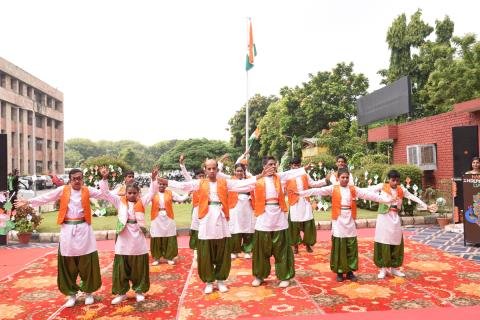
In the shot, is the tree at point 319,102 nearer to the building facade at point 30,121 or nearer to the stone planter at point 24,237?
the building facade at point 30,121

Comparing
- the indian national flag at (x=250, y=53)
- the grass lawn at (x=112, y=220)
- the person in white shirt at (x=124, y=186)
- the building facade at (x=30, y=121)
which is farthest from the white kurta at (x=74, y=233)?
the building facade at (x=30, y=121)

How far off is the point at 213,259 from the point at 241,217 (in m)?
2.29

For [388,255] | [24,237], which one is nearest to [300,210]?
[388,255]

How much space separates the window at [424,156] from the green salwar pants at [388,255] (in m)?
9.92

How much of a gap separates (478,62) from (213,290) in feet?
66.7

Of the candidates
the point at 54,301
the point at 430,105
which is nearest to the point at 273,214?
the point at 54,301

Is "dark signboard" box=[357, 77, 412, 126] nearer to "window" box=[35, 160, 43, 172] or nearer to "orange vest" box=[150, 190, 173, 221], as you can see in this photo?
"orange vest" box=[150, 190, 173, 221]

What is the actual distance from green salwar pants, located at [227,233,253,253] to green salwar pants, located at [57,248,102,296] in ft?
10.00

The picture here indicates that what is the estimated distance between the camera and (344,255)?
238 inches

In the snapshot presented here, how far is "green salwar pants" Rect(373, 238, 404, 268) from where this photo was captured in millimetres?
6150

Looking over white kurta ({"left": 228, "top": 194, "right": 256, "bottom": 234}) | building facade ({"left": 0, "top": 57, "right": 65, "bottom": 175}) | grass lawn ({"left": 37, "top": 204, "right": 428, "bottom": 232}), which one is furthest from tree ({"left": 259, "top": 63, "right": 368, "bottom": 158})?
white kurta ({"left": 228, "top": 194, "right": 256, "bottom": 234})

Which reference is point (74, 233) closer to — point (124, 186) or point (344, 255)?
point (124, 186)

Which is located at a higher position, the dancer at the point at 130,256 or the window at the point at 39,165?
the window at the point at 39,165

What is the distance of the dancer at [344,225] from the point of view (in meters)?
6.04
